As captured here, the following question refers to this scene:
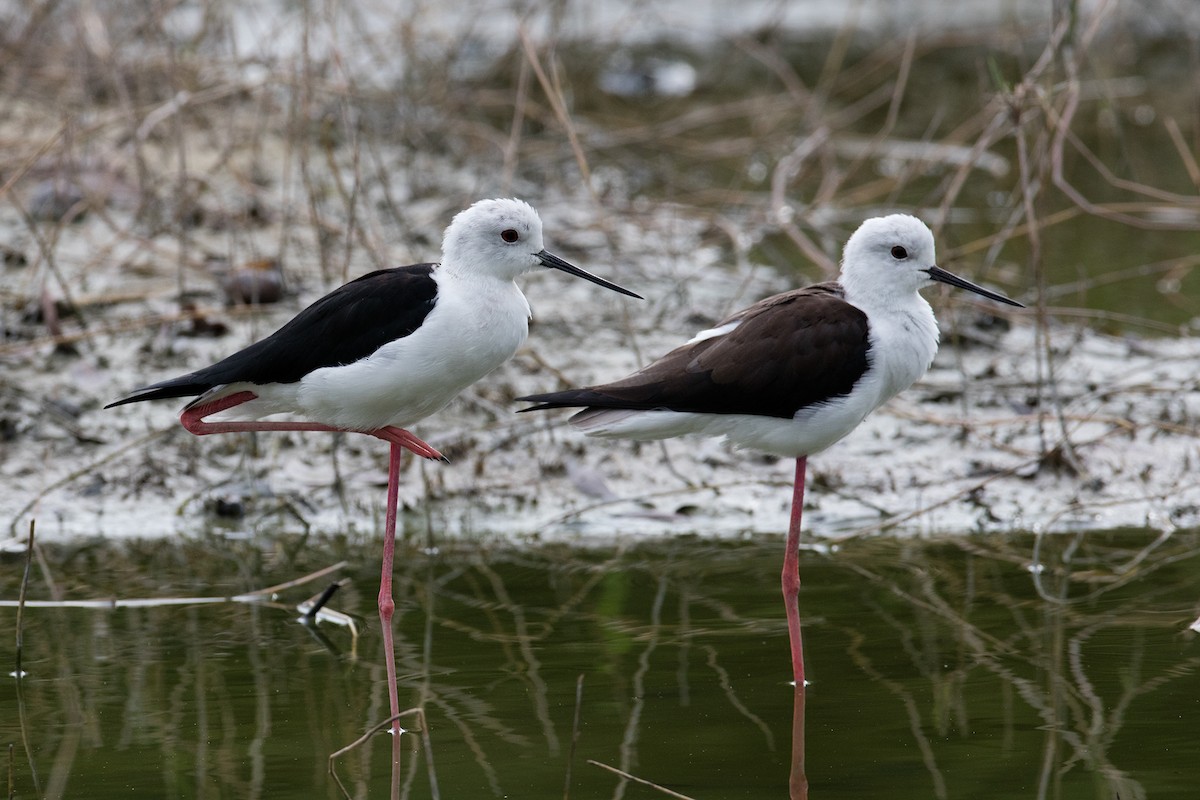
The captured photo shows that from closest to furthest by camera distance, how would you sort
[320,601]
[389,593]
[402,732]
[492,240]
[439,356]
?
[402,732] < [439,356] < [492,240] < [389,593] < [320,601]

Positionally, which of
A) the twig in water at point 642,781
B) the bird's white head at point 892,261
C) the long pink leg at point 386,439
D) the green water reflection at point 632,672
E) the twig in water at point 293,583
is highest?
the bird's white head at point 892,261

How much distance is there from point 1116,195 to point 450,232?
617 centimetres

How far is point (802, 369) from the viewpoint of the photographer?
4.26m

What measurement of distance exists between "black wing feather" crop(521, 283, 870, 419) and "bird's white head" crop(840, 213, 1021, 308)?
0.27 ft

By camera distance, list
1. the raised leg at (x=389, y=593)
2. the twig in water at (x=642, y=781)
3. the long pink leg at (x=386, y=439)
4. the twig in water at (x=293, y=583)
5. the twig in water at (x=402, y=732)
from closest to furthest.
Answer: the twig in water at (x=642, y=781)
the twig in water at (x=402, y=732)
the raised leg at (x=389, y=593)
the long pink leg at (x=386, y=439)
the twig in water at (x=293, y=583)

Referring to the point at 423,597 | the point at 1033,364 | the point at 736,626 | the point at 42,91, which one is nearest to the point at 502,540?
the point at 423,597

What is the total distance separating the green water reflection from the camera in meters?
3.58

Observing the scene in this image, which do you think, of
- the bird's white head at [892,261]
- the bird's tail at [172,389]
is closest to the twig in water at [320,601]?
the bird's tail at [172,389]

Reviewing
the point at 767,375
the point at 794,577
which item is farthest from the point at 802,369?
the point at 794,577

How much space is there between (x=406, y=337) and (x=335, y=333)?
22 cm

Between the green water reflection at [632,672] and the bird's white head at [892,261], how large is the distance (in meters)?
0.98

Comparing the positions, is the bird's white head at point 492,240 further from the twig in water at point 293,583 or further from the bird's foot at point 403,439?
the twig in water at point 293,583

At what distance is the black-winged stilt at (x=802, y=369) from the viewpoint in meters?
4.27

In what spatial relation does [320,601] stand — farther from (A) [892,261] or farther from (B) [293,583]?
(A) [892,261]
